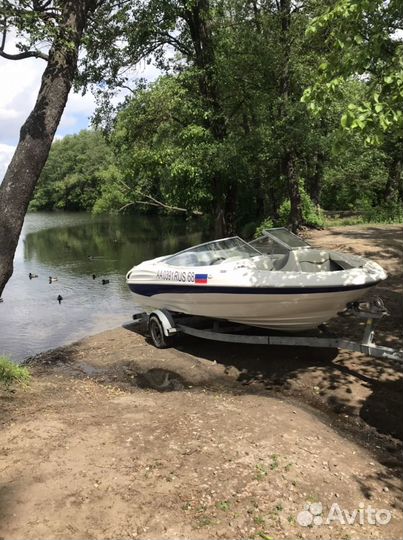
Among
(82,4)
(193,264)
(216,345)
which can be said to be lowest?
(216,345)

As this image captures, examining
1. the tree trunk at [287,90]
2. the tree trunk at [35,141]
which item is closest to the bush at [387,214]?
the tree trunk at [287,90]

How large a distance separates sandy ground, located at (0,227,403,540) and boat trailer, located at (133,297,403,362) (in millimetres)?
394

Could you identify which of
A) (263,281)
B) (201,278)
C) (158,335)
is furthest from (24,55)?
(158,335)

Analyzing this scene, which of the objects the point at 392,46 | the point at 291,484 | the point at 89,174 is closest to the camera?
the point at 291,484

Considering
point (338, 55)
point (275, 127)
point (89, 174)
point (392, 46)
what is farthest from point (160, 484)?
point (89, 174)

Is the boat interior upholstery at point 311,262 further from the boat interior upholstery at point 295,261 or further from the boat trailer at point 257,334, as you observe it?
the boat trailer at point 257,334

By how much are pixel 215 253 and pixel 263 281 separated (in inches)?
68.4

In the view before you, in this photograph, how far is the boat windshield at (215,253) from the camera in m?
8.88

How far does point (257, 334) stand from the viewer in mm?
9023

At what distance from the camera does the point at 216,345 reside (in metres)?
9.38

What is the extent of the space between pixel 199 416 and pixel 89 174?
259ft

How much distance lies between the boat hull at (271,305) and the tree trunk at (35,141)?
10.6 feet

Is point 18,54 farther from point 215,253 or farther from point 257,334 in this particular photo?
point 257,334

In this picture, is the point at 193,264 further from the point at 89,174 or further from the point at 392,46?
the point at 89,174
